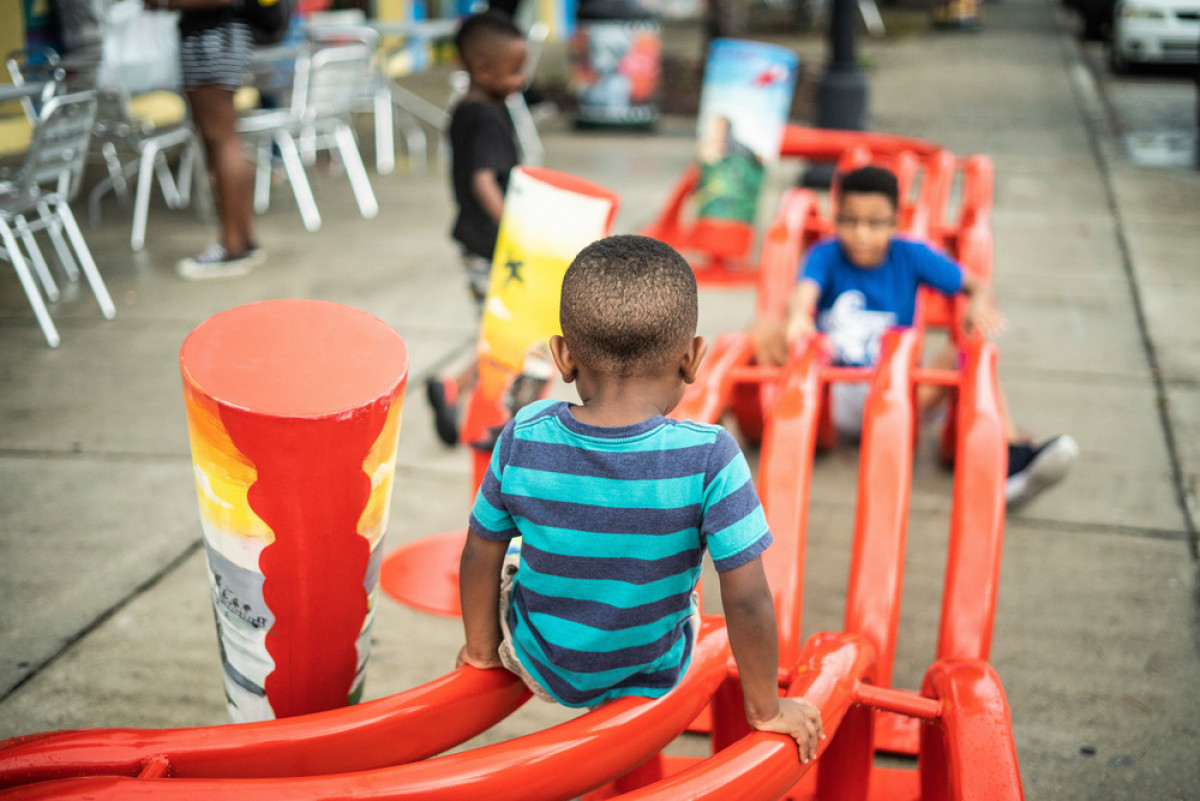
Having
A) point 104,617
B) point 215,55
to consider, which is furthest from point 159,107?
point 104,617

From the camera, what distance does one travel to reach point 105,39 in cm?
677

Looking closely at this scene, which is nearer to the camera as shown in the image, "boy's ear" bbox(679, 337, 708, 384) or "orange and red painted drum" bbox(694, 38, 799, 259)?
"boy's ear" bbox(679, 337, 708, 384)

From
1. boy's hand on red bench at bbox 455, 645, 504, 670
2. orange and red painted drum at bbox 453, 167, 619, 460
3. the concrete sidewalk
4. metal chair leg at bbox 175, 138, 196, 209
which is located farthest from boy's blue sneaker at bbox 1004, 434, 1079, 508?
metal chair leg at bbox 175, 138, 196, 209

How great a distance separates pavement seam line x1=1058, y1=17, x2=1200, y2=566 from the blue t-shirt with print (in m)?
1.12

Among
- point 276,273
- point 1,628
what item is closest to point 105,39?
point 276,273

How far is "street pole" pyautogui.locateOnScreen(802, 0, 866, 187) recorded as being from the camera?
838 centimetres

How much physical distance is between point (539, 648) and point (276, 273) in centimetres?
501

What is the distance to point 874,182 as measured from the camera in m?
3.81

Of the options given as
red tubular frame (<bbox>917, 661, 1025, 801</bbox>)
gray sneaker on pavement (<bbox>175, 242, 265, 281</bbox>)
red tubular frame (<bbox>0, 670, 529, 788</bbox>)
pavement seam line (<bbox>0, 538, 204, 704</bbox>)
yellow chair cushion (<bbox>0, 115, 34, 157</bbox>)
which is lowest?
gray sneaker on pavement (<bbox>175, 242, 265, 281</bbox>)

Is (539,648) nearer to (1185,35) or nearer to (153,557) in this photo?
(153,557)

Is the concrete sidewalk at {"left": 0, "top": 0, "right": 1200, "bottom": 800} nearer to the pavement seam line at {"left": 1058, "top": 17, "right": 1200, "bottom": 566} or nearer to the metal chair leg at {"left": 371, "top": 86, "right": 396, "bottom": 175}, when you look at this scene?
the pavement seam line at {"left": 1058, "top": 17, "right": 1200, "bottom": 566}

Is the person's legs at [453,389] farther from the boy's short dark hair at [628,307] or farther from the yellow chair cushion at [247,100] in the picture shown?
the yellow chair cushion at [247,100]

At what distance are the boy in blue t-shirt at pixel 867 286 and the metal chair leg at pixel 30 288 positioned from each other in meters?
3.43

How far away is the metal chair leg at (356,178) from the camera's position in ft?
25.0
